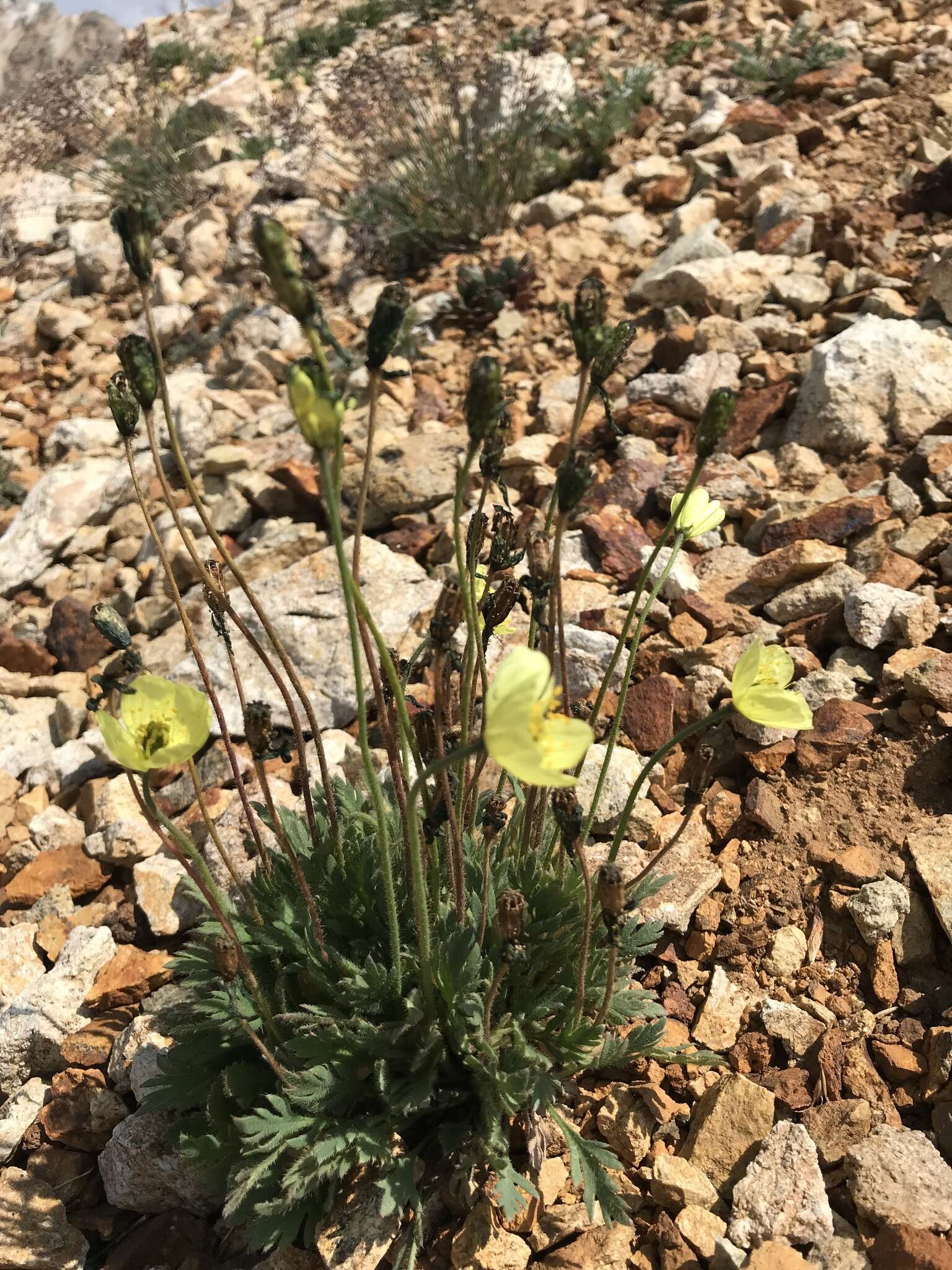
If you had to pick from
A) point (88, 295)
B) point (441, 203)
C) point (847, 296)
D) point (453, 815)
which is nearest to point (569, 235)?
point (441, 203)

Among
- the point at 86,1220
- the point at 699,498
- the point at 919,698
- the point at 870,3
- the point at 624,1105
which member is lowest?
the point at 86,1220

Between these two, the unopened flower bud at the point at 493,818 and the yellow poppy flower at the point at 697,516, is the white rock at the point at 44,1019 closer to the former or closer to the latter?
the unopened flower bud at the point at 493,818

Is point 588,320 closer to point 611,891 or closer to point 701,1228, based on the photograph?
point 611,891

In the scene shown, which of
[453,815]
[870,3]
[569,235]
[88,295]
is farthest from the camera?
[88,295]

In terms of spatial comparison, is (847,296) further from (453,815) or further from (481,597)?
(453,815)

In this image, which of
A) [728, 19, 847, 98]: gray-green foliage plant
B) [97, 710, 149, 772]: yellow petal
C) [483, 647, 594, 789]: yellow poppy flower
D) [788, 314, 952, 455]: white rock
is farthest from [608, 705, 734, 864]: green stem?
[728, 19, 847, 98]: gray-green foliage plant

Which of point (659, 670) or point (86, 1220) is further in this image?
point (659, 670)

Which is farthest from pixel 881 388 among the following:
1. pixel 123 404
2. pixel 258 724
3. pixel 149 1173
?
pixel 149 1173
